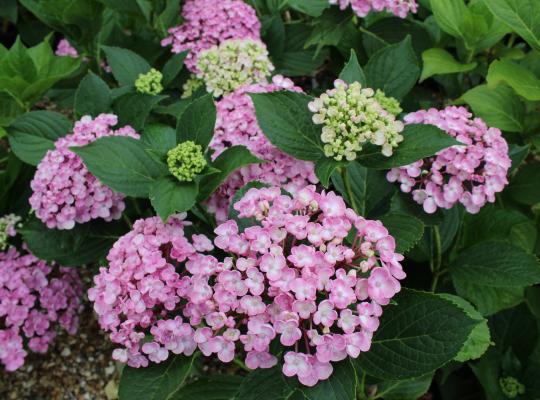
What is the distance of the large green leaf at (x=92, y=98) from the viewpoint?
2.03 metres

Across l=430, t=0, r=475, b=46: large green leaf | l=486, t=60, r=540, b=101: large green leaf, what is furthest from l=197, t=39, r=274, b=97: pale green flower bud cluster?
l=486, t=60, r=540, b=101: large green leaf

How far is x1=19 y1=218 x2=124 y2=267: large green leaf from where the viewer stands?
74.0 inches

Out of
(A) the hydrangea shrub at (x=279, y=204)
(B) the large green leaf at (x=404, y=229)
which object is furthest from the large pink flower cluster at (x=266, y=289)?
(B) the large green leaf at (x=404, y=229)

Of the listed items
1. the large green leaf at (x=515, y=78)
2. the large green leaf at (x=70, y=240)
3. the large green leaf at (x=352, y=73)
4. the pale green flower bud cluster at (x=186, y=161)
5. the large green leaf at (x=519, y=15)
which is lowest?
the large green leaf at (x=70, y=240)

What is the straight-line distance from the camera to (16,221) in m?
2.08

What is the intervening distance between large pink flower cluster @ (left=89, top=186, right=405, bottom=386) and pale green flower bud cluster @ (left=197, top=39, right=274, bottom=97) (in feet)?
2.67

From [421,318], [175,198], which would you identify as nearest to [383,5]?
[175,198]

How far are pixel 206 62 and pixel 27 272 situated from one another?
96 centimetres

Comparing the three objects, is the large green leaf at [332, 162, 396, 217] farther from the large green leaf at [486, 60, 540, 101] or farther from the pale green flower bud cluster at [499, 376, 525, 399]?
the pale green flower bud cluster at [499, 376, 525, 399]

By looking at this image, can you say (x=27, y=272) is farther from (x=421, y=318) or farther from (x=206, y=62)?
(x=421, y=318)

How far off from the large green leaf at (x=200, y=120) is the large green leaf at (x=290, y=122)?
5.2 inches

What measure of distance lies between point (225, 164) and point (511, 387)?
1169 mm

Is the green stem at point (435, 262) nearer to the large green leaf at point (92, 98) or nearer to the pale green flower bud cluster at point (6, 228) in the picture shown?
the large green leaf at point (92, 98)

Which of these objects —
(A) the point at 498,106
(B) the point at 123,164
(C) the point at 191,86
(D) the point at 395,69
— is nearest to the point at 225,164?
(B) the point at 123,164
